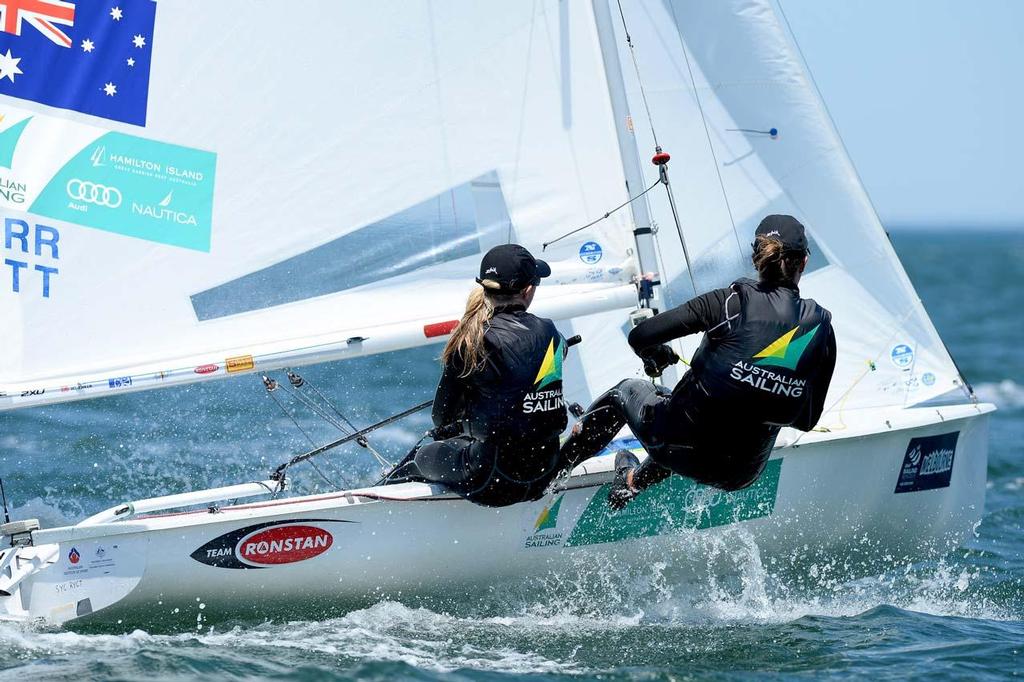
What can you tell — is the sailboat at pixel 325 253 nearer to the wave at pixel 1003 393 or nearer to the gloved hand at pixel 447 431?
the gloved hand at pixel 447 431

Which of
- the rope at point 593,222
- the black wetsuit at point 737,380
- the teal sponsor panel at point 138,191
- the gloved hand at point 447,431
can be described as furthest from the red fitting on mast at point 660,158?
the teal sponsor panel at point 138,191

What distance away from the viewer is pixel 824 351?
406cm

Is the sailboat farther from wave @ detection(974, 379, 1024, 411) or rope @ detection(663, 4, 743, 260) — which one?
wave @ detection(974, 379, 1024, 411)

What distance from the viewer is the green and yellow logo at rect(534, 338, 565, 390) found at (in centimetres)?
413

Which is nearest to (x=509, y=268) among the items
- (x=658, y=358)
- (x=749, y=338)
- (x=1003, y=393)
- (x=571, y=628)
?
(x=658, y=358)

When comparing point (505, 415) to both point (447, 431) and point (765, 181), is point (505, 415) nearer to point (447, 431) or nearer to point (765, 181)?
point (447, 431)

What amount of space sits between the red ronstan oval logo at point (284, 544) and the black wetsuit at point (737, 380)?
1197 mm

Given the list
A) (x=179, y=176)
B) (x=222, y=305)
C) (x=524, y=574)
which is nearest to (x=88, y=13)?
(x=179, y=176)

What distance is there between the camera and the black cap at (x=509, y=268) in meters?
4.12

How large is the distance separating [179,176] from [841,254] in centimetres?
271

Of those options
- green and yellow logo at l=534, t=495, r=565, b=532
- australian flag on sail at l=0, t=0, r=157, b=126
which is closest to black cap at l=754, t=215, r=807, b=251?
green and yellow logo at l=534, t=495, r=565, b=532

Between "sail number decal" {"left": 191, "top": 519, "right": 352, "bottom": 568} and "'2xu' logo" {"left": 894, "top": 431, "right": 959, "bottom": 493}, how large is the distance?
89.4 inches

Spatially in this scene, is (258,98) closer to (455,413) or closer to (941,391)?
(455,413)

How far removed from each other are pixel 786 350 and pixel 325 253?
1.78 m
